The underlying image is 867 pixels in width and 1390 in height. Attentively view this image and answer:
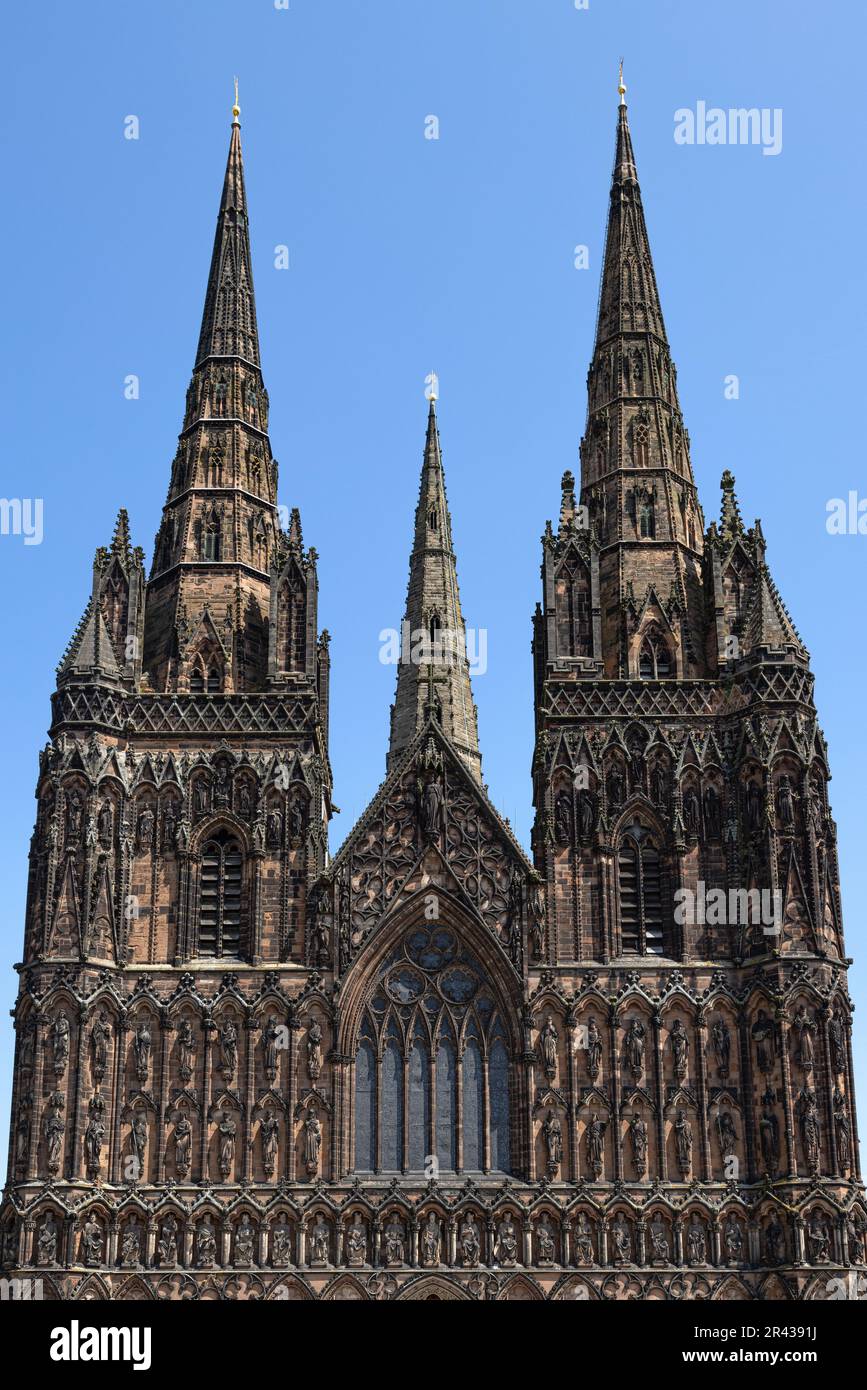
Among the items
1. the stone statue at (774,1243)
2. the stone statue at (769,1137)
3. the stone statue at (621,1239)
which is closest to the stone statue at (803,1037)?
the stone statue at (769,1137)

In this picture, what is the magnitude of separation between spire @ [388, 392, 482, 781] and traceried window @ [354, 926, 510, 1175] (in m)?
21.6

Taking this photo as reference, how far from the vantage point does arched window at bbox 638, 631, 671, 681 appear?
51.7m

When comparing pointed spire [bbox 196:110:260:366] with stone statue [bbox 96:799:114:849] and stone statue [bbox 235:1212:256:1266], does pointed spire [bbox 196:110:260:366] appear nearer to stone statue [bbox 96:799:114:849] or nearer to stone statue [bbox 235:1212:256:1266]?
stone statue [bbox 96:799:114:849]

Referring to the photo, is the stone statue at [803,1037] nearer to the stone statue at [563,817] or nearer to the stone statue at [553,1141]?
the stone statue at [553,1141]

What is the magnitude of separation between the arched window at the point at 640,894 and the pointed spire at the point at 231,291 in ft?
65.3

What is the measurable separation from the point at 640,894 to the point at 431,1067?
23.2ft

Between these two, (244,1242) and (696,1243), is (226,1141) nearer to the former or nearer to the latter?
(244,1242)

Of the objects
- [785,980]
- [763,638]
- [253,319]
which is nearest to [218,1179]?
[785,980]

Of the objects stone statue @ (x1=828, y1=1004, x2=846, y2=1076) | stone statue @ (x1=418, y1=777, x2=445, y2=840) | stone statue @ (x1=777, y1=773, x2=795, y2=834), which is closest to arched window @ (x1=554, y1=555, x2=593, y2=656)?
stone statue @ (x1=418, y1=777, x2=445, y2=840)

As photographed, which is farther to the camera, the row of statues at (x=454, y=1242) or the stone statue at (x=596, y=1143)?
the stone statue at (x=596, y=1143)

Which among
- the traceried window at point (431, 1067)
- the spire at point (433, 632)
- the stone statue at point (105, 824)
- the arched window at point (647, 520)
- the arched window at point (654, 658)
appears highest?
the spire at point (433, 632)

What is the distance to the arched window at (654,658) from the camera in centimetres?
5172
